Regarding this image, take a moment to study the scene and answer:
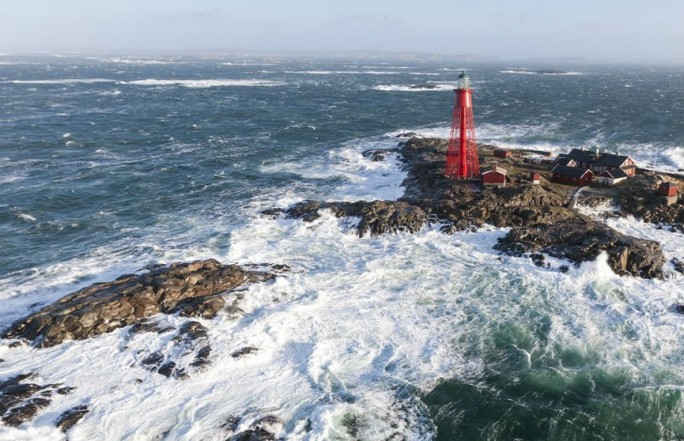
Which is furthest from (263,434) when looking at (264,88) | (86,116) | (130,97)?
(264,88)

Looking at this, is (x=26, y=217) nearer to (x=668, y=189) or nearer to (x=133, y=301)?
(x=133, y=301)

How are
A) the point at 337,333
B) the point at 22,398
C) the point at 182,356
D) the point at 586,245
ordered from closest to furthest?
the point at 22,398 < the point at 182,356 < the point at 337,333 < the point at 586,245

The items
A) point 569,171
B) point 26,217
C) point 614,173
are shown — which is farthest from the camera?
point 569,171

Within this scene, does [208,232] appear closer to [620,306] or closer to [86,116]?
[620,306]

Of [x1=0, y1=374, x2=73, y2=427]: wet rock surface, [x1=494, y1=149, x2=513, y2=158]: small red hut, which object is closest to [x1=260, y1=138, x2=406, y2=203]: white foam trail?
[x1=494, y1=149, x2=513, y2=158]: small red hut

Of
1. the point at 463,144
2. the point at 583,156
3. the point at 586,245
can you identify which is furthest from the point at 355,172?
the point at 586,245
